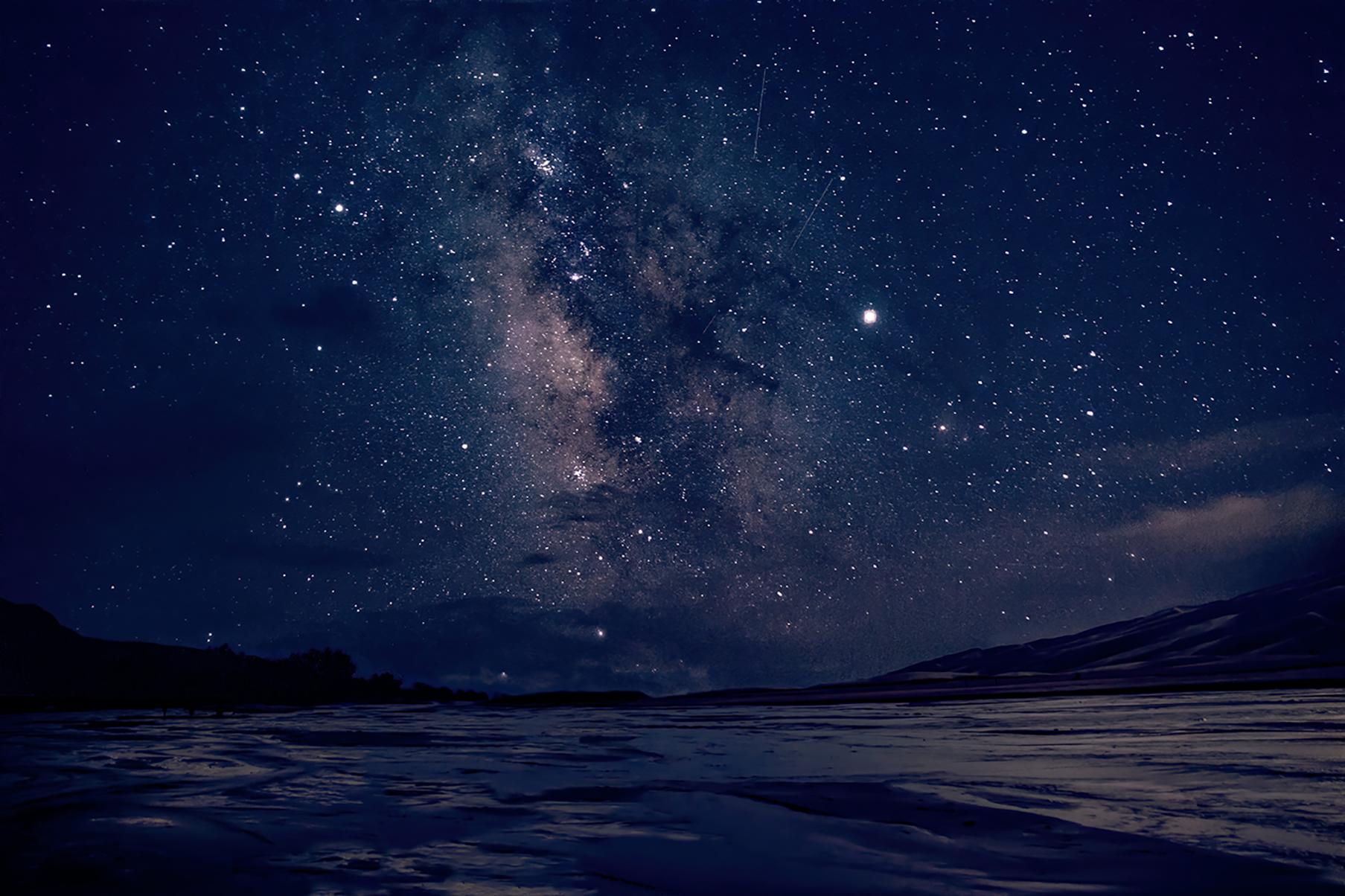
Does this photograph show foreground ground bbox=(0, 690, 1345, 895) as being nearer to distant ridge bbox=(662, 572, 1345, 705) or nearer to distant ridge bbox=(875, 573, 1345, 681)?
distant ridge bbox=(662, 572, 1345, 705)

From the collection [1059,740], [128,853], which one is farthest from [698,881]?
[1059,740]

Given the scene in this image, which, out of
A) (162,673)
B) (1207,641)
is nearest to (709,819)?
(162,673)

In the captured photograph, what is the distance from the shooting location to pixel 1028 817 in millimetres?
5184

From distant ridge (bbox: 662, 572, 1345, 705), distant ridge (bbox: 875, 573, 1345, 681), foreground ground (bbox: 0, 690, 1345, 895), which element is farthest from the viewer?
distant ridge (bbox: 875, 573, 1345, 681)

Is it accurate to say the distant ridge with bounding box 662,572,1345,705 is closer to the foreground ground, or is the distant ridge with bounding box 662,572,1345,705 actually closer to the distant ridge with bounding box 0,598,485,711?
the distant ridge with bounding box 0,598,485,711

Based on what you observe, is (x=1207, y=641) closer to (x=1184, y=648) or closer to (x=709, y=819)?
(x=1184, y=648)

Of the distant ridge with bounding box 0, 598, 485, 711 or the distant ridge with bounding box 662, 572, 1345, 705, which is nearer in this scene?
the distant ridge with bounding box 662, 572, 1345, 705

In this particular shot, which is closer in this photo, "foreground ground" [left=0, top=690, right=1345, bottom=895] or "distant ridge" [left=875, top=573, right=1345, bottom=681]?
"foreground ground" [left=0, top=690, right=1345, bottom=895]

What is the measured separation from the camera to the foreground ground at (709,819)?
3.73 metres

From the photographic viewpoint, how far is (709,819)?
5586 mm

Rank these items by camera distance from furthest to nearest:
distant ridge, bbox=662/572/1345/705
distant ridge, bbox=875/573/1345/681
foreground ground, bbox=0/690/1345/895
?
distant ridge, bbox=875/573/1345/681, distant ridge, bbox=662/572/1345/705, foreground ground, bbox=0/690/1345/895

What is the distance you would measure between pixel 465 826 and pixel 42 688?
19622 cm

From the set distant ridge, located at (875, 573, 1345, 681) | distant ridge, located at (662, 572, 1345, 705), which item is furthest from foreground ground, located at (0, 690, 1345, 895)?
distant ridge, located at (875, 573, 1345, 681)

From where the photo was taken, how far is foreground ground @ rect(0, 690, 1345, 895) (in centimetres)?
373
